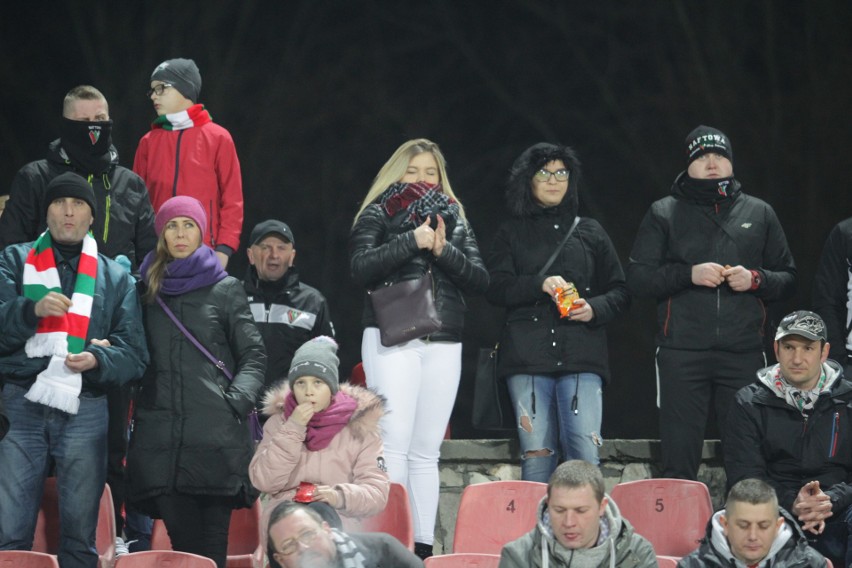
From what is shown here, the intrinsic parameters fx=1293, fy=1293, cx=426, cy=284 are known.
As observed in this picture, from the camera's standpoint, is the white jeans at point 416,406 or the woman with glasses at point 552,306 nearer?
the white jeans at point 416,406

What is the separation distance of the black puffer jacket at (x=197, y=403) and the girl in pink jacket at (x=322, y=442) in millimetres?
169

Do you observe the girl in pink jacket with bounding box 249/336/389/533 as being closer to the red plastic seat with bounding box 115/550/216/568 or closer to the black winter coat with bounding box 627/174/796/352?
the red plastic seat with bounding box 115/550/216/568

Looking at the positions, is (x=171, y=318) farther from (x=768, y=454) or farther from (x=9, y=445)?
(x=768, y=454)

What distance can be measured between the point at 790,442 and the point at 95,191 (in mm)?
2622

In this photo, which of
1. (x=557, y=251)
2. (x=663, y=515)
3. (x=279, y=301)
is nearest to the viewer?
(x=663, y=515)

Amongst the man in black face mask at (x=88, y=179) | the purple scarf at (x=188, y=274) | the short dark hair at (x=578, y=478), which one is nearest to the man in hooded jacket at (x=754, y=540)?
the short dark hair at (x=578, y=478)

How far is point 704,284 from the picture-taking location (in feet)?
16.3

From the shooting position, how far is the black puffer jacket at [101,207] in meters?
4.62

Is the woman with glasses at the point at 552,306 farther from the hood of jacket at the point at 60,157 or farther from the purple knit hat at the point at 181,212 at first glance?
the hood of jacket at the point at 60,157

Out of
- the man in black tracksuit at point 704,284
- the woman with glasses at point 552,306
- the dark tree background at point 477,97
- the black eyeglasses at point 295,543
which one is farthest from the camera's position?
the dark tree background at point 477,97

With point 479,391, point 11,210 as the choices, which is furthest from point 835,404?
point 11,210

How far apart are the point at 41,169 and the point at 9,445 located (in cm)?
107

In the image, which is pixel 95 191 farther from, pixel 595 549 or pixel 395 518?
pixel 595 549

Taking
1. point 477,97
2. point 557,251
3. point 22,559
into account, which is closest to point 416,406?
point 557,251
